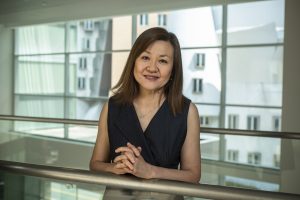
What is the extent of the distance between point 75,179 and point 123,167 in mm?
190

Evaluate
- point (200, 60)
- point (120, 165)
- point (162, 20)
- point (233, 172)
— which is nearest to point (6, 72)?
point (162, 20)

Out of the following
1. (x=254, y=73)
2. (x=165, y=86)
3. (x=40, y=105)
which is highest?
(x=254, y=73)

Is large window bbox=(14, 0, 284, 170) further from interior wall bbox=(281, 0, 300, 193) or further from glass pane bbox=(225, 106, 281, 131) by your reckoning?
interior wall bbox=(281, 0, 300, 193)

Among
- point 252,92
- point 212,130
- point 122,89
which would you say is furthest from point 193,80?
point 122,89

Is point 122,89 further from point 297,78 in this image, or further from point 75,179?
point 297,78

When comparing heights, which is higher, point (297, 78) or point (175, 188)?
point (297, 78)

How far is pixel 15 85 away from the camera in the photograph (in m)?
12.7

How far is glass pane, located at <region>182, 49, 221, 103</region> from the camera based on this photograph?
1029cm

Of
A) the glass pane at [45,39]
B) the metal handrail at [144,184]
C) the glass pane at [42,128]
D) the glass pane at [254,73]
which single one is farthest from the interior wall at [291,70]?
the glass pane at [45,39]

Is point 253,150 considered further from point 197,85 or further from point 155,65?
point 155,65

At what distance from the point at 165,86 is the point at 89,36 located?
13.3 m

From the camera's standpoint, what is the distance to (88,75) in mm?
14328

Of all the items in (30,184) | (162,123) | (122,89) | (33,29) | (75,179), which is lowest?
(30,184)

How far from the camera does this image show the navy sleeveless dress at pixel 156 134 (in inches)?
63.2
